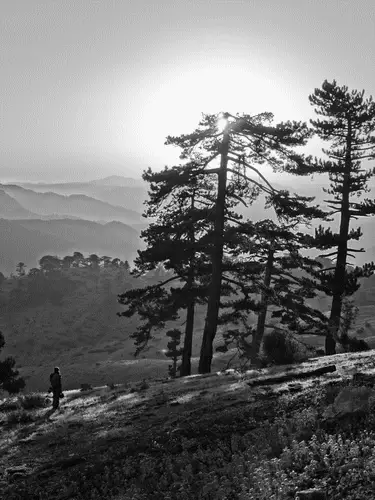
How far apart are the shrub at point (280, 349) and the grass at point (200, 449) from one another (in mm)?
8261

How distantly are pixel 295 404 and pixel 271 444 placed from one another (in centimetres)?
279

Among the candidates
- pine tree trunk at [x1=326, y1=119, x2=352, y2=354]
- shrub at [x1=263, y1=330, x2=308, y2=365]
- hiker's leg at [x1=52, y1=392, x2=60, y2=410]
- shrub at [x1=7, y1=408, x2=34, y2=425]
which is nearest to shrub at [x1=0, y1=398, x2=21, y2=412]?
hiker's leg at [x1=52, y1=392, x2=60, y2=410]

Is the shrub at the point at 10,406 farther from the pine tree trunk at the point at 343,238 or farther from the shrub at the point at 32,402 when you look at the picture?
the pine tree trunk at the point at 343,238

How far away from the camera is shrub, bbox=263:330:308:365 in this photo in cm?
2141

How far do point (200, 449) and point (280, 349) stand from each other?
575 inches

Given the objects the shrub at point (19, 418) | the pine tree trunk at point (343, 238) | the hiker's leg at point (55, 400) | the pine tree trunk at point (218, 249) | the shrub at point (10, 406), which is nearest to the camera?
the shrub at point (19, 418)

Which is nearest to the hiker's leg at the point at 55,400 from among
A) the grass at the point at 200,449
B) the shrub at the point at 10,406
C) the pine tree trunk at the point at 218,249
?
the shrub at the point at 10,406

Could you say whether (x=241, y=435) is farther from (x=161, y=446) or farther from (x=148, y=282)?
(x=148, y=282)

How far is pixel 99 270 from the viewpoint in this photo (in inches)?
6688

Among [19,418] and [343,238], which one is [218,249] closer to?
[343,238]

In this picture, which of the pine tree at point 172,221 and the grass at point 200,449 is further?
the pine tree at point 172,221

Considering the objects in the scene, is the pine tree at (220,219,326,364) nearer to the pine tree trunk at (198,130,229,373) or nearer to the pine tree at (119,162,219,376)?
the pine tree trunk at (198,130,229,373)

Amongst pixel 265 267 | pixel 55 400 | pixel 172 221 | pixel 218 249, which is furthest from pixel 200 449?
pixel 265 267

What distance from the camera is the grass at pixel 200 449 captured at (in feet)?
19.1
